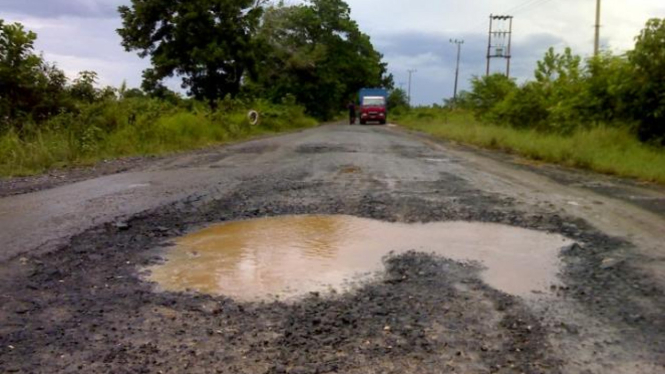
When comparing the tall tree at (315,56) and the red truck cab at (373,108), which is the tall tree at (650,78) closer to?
the tall tree at (315,56)

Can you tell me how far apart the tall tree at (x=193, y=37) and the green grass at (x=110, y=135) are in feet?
16.0

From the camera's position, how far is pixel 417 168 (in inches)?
411

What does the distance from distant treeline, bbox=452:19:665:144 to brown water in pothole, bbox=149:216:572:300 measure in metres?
9.34

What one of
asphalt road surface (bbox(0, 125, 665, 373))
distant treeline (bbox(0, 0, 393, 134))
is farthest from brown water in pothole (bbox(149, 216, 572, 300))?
distant treeline (bbox(0, 0, 393, 134))

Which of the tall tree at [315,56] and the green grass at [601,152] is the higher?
the tall tree at [315,56]

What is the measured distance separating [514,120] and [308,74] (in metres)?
23.5

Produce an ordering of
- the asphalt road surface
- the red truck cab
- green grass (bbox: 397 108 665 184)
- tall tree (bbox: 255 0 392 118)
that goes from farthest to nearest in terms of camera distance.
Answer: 1. the red truck cab
2. tall tree (bbox: 255 0 392 118)
3. green grass (bbox: 397 108 665 184)
4. the asphalt road surface

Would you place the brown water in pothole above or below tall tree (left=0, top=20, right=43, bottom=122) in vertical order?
below

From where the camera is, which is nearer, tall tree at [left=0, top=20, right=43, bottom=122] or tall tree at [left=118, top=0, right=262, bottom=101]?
tall tree at [left=0, top=20, right=43, bottom=122]

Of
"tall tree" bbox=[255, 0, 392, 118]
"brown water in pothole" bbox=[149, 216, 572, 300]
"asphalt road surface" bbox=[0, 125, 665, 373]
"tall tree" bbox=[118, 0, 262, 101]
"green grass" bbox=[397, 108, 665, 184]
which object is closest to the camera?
"asphalt road surface" bbox=[0, 125, 665, 373]

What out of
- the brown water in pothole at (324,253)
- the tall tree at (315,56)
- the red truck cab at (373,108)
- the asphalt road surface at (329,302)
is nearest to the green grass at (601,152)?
the asphalt road surface at (329,302)

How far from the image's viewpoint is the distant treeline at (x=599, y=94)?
1304cm

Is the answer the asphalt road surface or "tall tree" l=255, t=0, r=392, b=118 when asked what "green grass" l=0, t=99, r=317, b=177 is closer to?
the asphalt road surface

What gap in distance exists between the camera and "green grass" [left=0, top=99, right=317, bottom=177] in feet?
34.7
